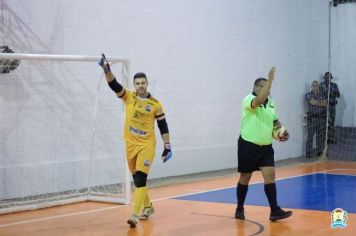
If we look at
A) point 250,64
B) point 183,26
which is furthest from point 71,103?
point 250,64

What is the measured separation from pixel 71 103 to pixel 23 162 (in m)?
1.53

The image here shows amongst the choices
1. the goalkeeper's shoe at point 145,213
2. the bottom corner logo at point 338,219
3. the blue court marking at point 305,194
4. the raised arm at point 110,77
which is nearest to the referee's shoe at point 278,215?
the bottom corner logo at point 338,219

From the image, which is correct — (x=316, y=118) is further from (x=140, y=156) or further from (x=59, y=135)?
(x=140, y=156)

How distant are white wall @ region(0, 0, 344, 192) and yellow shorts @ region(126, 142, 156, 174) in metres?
2.78

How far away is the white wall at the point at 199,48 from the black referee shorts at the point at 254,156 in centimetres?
424

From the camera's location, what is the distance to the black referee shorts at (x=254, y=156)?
29.5 ft

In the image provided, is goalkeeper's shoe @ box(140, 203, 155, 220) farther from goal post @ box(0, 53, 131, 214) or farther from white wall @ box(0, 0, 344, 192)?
white wall @ box(0, 0, 344, 192)

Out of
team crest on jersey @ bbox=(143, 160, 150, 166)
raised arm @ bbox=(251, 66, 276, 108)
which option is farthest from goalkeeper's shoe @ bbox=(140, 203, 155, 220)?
raised arm @ bbox=(251, 66, 276, 108)

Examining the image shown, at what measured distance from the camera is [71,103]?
11906 millimetres

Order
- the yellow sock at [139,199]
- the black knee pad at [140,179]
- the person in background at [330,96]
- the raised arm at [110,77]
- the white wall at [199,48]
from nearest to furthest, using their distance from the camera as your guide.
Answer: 1. the raised arm at [110,77]
2. the yellow sock at [139,199]
3. the black knee pad at [140,179]
4. the white wall at [199,48]
5. the person in background at [330,96]

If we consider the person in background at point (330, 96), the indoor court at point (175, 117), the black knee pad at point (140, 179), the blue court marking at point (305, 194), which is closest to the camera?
the black knee pad at point (140, 179)

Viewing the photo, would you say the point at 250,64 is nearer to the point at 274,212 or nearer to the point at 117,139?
the point at 117,139

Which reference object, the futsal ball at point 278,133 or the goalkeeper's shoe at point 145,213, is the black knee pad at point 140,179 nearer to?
the goalkeeper's shoe at point 145,213

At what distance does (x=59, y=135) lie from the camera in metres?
11.7
